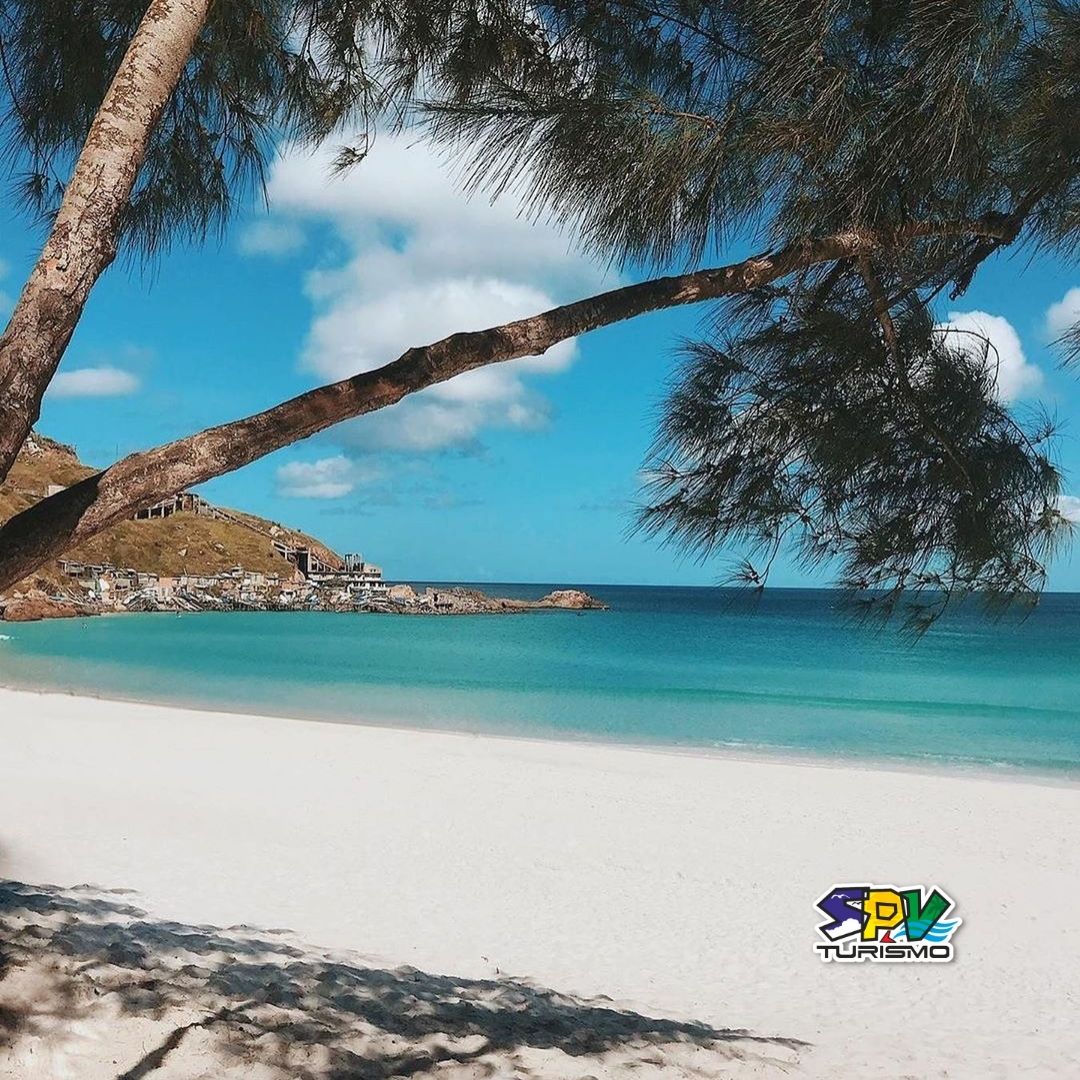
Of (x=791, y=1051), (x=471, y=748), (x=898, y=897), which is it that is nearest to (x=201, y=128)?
(x=791, y=1051)

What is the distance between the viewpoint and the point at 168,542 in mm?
41906

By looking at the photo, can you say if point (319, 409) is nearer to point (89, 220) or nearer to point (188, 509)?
point (89, 220)

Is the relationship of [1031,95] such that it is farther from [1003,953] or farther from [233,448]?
[1003,953]

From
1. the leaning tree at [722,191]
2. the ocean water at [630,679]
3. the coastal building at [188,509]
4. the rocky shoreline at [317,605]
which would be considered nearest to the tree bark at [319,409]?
the leaning tree at [722,191]

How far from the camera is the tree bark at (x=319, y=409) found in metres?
1.45

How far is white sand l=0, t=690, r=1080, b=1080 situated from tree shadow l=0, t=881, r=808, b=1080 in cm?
2

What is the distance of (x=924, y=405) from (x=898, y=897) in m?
4.18

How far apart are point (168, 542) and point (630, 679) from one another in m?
27.2

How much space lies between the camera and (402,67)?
8.70 feet

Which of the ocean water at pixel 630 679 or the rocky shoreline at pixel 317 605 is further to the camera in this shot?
the rocky shoreline at pixel 317 605

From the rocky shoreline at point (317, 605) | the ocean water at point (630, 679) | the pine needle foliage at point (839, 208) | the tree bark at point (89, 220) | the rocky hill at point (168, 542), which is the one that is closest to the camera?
the tree bark at point (89, 220)

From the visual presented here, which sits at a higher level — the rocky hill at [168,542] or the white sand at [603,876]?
the rocky hill at [168,542]

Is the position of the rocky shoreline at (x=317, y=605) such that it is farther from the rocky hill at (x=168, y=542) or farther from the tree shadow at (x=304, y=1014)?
the tree shadow at (x=304, y=1014)

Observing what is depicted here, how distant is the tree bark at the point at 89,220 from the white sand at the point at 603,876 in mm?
1429
